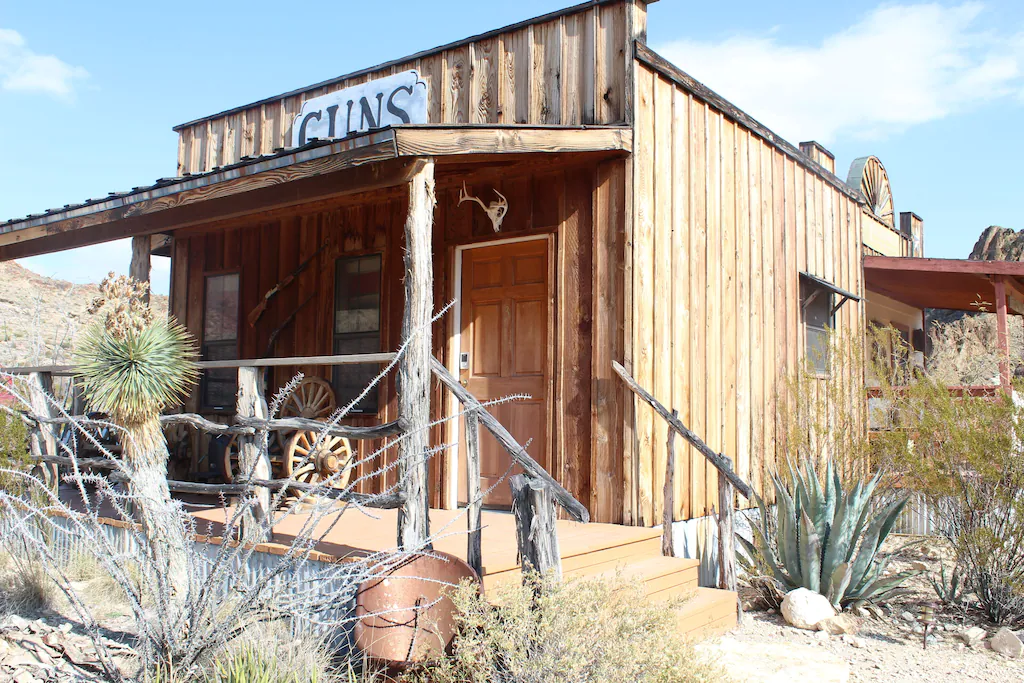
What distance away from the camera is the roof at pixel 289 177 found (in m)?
5.01

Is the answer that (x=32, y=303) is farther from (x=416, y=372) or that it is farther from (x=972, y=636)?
(x=972, y=636)

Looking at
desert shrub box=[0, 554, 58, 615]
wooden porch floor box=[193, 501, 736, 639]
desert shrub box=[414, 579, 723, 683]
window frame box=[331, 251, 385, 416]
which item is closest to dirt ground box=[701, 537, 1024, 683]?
wooden porch floor box=[193, 501, 736, 639]

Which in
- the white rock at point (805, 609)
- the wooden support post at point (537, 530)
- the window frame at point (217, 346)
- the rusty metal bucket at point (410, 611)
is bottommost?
the white rock at point (805, 609)

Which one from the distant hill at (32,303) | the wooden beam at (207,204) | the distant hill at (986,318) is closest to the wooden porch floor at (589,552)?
the wooden beam at (207,204)

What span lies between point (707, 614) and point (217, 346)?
20.1ft

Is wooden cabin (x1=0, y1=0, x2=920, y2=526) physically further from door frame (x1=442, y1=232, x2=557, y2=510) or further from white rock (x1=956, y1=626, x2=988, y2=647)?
white rock (x1=956, y1=626, x2=988, y2=647)

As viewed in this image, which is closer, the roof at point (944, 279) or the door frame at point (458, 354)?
the door frame at point (458, 354)

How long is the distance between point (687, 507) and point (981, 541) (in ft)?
6.81

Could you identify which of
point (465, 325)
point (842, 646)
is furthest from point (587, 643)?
point (465, 325)

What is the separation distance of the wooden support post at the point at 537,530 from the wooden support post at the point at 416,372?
738mm

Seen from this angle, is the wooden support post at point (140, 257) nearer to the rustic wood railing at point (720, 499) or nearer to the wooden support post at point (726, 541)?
the rustic wood railing at point (720, 499)

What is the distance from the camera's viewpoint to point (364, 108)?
27.3ft

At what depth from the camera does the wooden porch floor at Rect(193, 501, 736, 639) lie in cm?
487

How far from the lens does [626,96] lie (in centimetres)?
639
